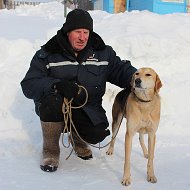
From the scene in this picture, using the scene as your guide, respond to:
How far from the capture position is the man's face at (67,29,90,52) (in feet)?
11.0

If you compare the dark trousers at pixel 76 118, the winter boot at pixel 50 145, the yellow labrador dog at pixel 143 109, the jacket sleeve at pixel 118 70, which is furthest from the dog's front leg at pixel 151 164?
the winter boot at pixel 50 145

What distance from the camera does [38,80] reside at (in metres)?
3.33

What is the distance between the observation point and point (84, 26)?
3.33 m

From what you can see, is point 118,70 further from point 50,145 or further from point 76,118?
point 50,145

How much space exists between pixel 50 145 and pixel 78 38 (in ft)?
3.53

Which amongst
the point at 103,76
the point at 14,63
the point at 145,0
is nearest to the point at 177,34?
the point at 14,63

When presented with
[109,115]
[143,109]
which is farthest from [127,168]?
[109,115]

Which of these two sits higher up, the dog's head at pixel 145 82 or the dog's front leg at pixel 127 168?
the dog's head at pixel 145 82

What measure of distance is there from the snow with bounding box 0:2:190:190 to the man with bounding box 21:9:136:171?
0.28m

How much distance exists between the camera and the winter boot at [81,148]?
3685 mm

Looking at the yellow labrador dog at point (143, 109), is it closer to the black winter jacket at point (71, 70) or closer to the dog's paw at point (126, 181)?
the dog's paw at point (126, 181)

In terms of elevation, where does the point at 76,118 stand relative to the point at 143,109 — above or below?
below

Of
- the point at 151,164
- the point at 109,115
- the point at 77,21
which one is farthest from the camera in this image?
the point at 109,115

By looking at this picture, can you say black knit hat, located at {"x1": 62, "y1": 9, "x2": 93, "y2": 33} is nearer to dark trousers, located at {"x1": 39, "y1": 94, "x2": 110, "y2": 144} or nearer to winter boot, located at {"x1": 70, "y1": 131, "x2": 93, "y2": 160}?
dark trousers, located at {"x1": 39, "y1": 94, "x2": 110, "y2": 144}
